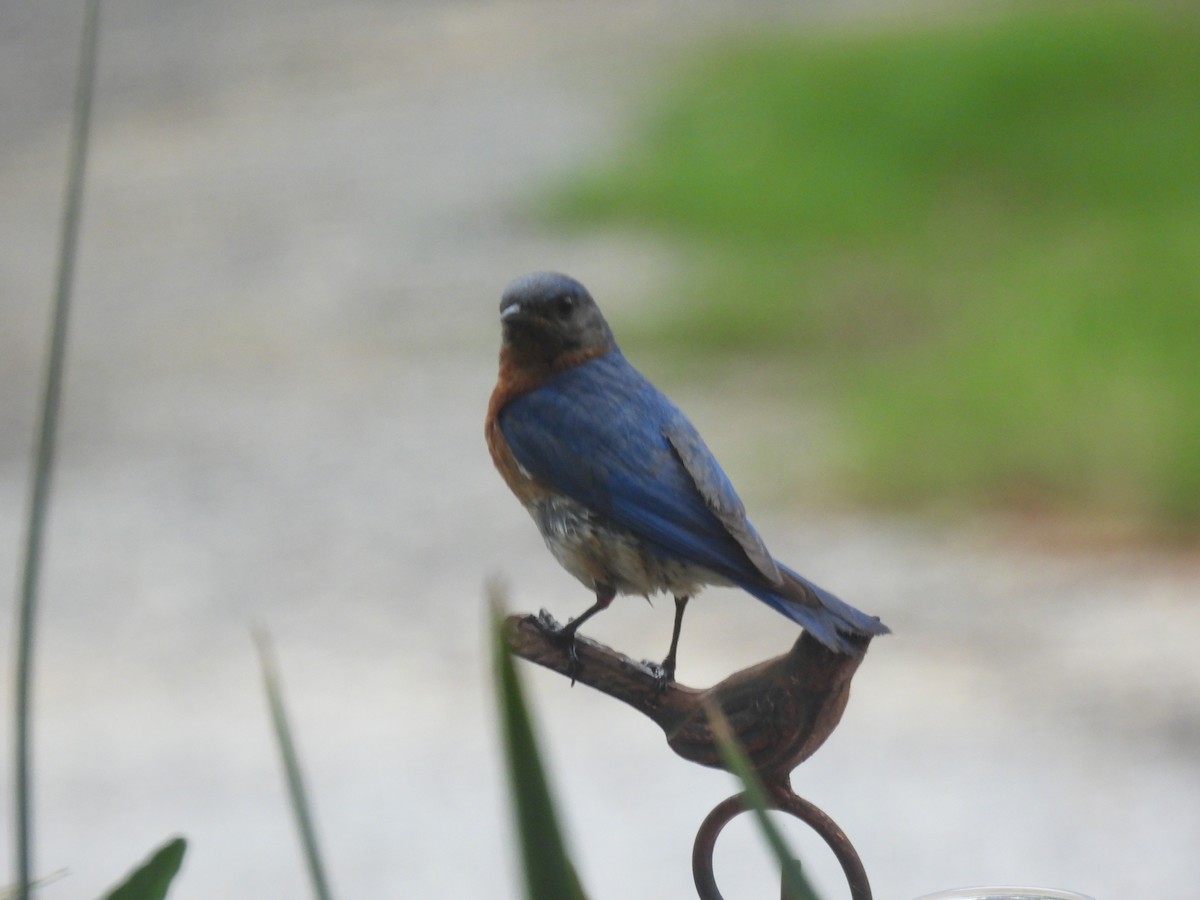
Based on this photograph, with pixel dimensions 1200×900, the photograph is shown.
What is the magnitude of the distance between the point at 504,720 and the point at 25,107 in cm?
1075

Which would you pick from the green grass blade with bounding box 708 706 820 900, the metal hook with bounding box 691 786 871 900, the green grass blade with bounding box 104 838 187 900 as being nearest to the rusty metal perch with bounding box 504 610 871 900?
the metal hook with bounding box 691 786 871 900

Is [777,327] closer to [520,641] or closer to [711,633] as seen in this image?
[711,633]

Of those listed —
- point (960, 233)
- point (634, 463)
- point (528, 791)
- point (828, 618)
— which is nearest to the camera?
point (528, 791)

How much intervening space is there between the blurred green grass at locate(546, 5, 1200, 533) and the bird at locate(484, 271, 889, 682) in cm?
365

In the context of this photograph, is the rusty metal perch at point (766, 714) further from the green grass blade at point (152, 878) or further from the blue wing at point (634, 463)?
the green grass blade at point (152, 878)

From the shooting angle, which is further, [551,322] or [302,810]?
[551,322]

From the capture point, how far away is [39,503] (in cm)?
87

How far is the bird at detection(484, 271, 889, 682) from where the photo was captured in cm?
145

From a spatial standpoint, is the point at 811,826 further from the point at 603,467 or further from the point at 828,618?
the point at 603,467

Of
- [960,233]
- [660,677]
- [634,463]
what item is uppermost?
[960,233]

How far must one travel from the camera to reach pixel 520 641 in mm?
1445

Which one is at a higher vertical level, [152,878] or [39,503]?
[39,503]

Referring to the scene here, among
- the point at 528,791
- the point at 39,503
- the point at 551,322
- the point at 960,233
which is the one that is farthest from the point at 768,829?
Result: the point at 960,233

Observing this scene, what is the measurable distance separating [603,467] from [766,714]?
0.34m
